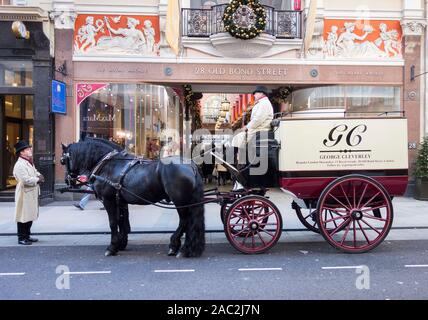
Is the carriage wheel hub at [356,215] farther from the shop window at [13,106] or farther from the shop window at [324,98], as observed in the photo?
the shop window at [13,106]

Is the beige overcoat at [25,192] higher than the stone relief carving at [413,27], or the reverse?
the stone relief carving at [413,27]

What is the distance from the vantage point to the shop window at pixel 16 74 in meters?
13.0

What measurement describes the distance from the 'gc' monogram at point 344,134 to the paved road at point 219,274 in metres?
1.81

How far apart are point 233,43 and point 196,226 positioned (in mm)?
8319

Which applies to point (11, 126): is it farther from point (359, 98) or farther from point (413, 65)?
point (413, 65)

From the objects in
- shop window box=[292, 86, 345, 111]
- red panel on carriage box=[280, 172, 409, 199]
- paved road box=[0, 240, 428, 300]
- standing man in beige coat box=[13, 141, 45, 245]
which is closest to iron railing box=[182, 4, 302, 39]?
shop window box=[292, 86, 345, 111]

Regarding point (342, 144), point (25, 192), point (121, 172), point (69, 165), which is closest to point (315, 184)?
point (342, 144)

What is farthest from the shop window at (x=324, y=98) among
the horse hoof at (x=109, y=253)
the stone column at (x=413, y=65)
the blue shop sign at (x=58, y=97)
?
the horse hoof at (x=109, y=253)

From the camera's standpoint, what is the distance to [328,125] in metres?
6.59

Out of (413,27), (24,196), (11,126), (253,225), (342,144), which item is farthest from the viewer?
(11,126)

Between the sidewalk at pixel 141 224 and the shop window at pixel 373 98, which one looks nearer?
the sidewalk at pixel 141 224

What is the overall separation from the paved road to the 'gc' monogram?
5.95ft

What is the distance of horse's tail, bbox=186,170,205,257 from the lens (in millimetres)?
6293

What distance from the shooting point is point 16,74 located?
13055 millimetres
